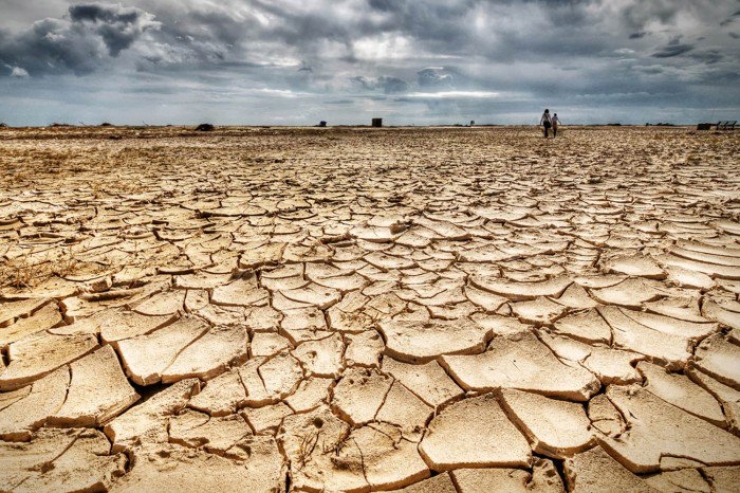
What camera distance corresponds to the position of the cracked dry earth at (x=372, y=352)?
99 centimetres

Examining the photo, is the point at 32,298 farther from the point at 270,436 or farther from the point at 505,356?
the point at 505,356

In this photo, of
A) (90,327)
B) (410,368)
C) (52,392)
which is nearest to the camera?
(52,392)

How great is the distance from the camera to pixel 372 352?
4.75ft

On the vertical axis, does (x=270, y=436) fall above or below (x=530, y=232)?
below

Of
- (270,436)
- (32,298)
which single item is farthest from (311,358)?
(32,298)

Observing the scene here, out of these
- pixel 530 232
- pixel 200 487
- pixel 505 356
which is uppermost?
pixel 530 232

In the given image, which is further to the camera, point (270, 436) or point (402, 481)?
point (270, 436)

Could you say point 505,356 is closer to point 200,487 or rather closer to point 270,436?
point 270,436

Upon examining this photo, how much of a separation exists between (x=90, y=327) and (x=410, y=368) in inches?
52.9

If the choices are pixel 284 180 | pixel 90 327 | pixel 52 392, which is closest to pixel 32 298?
pixel 90 327

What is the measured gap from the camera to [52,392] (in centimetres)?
122

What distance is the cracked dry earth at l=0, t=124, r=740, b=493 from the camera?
3.25 ft

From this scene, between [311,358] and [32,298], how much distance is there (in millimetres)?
1456

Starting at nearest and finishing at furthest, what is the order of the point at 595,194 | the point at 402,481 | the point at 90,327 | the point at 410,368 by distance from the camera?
1. the point at 402,481
2. the point at 410,368
3. the point at 90,327
4. the point at 595,194
